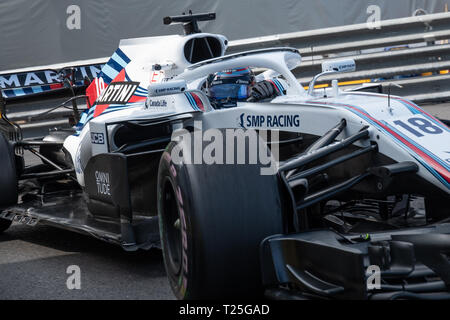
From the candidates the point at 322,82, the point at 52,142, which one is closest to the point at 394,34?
the point at 322,82

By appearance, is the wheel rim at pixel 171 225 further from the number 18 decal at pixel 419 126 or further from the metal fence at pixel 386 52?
the metal fence at pixel 386 52

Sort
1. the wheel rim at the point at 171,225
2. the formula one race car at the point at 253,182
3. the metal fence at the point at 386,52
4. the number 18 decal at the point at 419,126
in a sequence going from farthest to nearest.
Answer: the metal fence at the point at 386,52
the number 18 decal at the point at 419,126
the wheel rim at the point at 171,225
the formula one race car at the point at 253,182

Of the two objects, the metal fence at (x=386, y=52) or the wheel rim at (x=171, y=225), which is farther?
the metal fence at (x=386, y=52)

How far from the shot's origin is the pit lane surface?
4.14 meters

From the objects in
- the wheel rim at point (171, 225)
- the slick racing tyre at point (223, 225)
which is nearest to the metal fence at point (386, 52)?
the wheel rim at point (171, 225)

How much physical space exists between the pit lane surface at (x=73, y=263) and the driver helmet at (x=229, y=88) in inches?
47.0

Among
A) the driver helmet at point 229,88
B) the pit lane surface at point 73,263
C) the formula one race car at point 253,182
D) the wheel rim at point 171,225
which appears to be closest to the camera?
the formula one race car at point 253,182

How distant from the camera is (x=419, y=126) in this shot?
4.04 metres

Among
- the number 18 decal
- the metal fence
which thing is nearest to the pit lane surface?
the number 18 decal

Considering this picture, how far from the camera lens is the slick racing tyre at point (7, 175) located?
570 centimetres

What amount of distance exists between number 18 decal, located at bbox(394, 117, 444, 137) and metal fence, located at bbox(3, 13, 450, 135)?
24.5 feet

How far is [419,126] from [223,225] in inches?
58.9

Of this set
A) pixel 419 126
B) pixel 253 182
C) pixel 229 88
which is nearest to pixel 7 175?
pixel 229 88

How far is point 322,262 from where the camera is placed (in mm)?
2971
